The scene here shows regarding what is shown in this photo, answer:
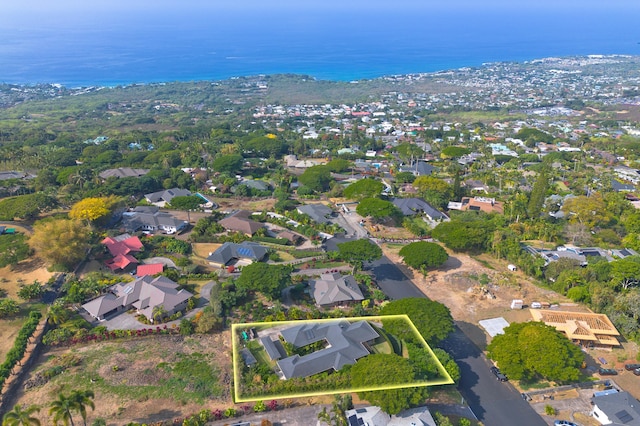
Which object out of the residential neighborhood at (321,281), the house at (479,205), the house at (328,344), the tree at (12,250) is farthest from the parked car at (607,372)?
the tree at (12,250)

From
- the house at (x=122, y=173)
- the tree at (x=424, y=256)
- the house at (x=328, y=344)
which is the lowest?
the house at (x=122, y=173)

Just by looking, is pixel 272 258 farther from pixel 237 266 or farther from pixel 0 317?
pixel 0 317

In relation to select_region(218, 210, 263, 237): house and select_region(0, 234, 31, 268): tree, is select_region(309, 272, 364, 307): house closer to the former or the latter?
select_region(218, 210, 263, 237): house

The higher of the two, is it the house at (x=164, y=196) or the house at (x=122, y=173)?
the house at (x=122, y=173)

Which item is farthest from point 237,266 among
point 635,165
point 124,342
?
point 635,165

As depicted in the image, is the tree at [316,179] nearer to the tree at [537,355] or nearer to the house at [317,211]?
the house at [317,211]

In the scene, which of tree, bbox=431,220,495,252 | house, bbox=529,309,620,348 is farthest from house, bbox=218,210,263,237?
house, bbox=529,309,620,348
